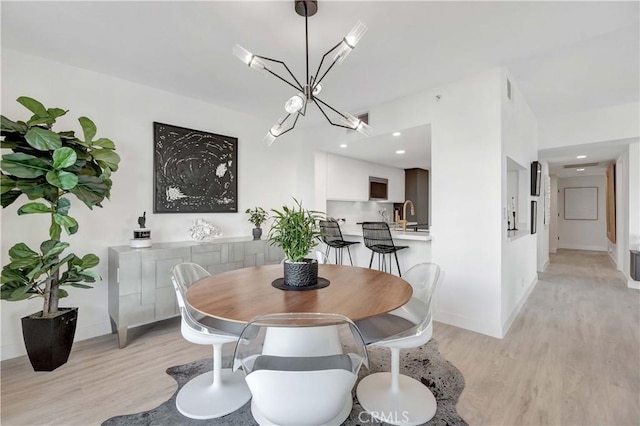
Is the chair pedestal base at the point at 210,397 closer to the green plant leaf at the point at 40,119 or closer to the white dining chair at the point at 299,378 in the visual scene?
the white dining chair at the point at 299,378

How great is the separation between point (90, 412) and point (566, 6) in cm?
412

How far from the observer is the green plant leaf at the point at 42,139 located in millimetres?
2086

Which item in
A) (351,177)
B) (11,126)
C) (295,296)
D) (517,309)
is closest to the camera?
(295,296)

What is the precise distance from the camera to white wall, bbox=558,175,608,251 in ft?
28.1

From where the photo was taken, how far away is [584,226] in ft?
29.0

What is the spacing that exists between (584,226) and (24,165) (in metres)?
12.2

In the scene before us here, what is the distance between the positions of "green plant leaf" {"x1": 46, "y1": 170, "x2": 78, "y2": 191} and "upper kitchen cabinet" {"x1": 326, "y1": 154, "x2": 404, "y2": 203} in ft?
11.4

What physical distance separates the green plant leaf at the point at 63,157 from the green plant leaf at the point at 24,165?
126 millimetres

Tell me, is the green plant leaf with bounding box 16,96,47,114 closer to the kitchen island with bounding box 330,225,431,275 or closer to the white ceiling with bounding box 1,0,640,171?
the white ceiling with bounding box 1,0,640,171

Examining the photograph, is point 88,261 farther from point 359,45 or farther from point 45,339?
point 359,45

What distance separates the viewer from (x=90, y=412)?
1836mm

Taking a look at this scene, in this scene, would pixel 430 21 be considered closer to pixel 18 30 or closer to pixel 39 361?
pixel 18 30

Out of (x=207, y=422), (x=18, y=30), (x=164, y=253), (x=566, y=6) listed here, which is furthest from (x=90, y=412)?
(x=566, y=6)

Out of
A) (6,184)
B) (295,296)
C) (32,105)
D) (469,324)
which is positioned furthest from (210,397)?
(469,324)
